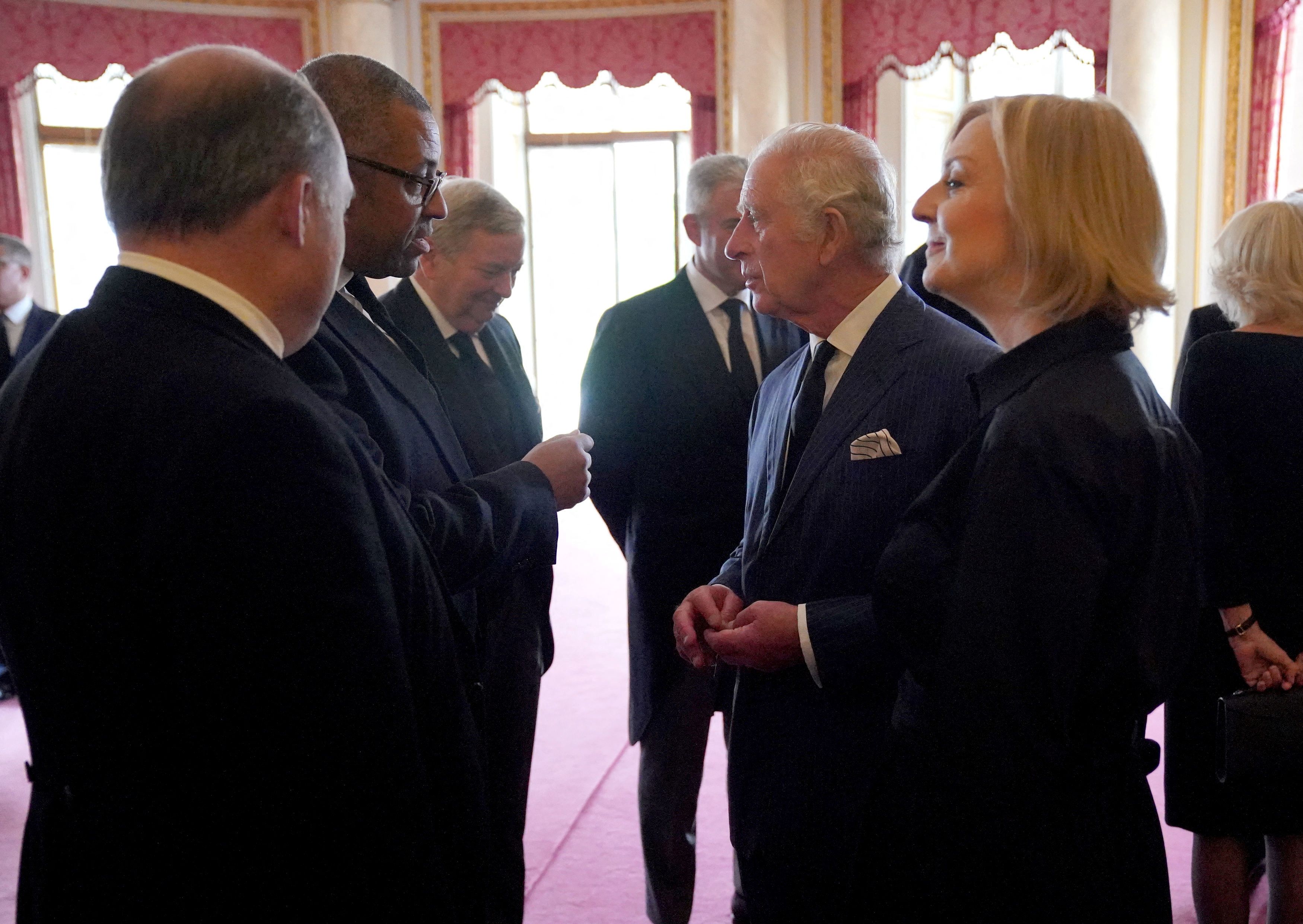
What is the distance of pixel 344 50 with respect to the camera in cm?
813

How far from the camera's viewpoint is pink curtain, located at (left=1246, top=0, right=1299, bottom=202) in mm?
6520

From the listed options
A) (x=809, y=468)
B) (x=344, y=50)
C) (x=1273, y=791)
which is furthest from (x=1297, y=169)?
(x=344, y=50)

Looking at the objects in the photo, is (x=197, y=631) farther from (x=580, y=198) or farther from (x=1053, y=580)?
(x=580, y=198)

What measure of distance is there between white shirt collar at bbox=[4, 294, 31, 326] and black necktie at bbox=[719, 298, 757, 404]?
3481mm

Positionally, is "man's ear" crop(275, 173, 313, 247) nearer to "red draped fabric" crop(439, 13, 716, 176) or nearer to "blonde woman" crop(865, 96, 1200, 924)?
"blonde woman" crop(865, 96, 1200, 924)

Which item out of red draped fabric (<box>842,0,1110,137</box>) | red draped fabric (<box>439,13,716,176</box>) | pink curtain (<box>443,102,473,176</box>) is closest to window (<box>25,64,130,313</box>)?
pink curtain (<box>443,102,473,176</box>)

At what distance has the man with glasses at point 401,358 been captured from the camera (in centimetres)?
159

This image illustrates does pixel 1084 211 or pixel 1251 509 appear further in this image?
pixel 1251 509

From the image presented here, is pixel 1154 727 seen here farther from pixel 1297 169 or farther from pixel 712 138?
pixel 712 138

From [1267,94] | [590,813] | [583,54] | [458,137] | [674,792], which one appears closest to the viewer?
[674,792]

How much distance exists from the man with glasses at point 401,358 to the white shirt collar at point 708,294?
115cm

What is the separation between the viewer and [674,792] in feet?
8.62

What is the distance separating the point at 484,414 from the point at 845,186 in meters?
1.01

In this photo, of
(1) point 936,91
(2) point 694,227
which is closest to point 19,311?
(2) point 694,227
